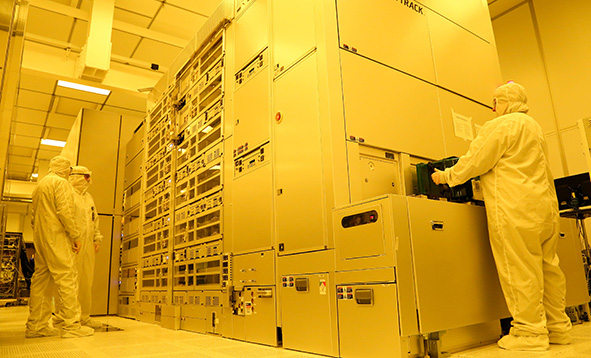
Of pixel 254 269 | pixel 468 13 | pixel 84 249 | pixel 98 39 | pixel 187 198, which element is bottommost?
pixel 254 269


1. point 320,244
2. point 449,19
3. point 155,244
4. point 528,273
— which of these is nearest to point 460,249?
point 528,273

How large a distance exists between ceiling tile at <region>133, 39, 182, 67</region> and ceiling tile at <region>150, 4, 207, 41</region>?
299 mm

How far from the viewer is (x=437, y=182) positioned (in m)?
2.91

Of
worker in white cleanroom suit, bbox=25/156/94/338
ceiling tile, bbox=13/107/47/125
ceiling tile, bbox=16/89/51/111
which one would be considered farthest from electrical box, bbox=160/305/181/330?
ceiling tile, bbox=13/107/47/125

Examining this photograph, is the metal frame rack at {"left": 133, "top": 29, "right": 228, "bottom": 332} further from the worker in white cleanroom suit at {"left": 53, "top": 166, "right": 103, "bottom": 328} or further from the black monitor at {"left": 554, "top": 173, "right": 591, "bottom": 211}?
the black monitor at {"left": 554, "top": 173, "right": 591, "bottom": 211}

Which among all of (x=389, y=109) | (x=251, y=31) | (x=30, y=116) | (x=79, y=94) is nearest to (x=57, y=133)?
(x=30, y=116)

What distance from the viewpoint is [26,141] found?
37.6 ft

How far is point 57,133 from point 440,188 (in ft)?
36.2

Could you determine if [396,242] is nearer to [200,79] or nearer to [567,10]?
[200,79]

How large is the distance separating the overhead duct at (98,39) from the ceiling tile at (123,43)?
2.85ft

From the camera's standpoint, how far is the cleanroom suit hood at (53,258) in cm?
389

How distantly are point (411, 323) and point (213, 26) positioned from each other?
12.6ft

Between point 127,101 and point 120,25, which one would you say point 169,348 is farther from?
point 127,101

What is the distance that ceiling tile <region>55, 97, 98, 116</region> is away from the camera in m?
9.01
